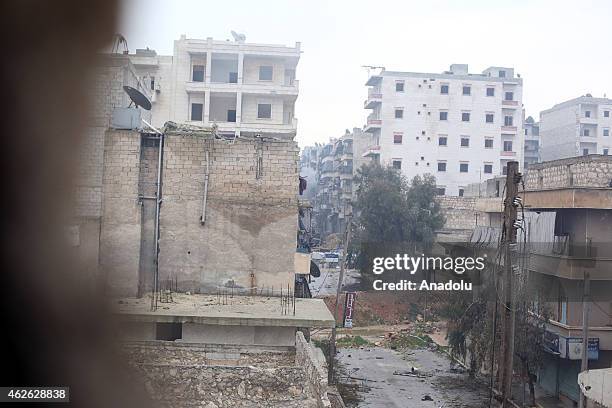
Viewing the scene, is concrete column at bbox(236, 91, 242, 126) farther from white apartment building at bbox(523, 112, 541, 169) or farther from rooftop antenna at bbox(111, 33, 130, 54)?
white apartment building at bbox(523, 112, 541, 169)

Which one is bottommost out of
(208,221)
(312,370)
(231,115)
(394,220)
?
(312,370)

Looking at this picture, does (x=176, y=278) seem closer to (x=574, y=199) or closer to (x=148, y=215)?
(x=148, y=215)

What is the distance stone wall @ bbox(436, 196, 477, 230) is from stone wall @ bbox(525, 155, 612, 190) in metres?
13.2

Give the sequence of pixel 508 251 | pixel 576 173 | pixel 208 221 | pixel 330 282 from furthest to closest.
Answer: pixel 330 282, pixel 576 173, pixel 208 221, pixel 508 251

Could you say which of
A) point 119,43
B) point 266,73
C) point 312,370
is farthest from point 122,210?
point 266,73

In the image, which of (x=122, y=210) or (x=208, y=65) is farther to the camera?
(x=208, y=65)

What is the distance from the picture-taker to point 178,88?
89.6ft

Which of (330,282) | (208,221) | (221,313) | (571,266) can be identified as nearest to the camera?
(221,313)

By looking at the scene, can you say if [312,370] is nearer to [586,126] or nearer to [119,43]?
[119,43]

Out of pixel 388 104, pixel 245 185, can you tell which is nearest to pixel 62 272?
pixel 245 185

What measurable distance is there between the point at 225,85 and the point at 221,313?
2005 cm

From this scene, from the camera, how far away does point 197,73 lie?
27.5 meters

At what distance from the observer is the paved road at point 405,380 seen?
14367mm

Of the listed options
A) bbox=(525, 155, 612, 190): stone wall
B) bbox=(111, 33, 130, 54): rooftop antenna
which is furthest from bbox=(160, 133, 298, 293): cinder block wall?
bbox=(525, 155, 612, 190): stone wall
